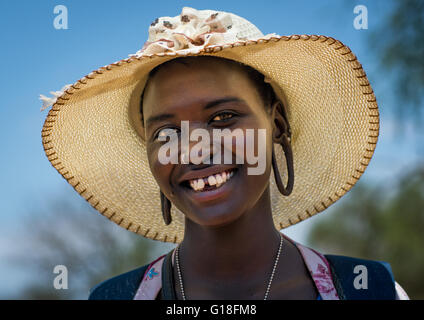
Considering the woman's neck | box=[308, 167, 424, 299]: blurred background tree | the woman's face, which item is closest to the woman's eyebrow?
the woman's face

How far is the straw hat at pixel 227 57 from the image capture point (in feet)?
6.70

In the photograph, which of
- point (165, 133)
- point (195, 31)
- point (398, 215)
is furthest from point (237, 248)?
point (398, 215)

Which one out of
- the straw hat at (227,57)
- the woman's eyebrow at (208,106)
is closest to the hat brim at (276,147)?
the straw hat at (227,57)

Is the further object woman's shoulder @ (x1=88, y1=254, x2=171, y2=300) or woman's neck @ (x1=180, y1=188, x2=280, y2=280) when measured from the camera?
woman's shoulder @ (x1=88, y1=254, x2=171, y2=300)

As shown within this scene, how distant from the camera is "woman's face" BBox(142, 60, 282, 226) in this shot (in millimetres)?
1885

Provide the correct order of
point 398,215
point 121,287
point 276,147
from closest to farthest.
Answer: point 121,287, point 276,147, point 398,215

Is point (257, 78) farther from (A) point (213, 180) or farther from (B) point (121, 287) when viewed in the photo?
(B) point (121, 287)

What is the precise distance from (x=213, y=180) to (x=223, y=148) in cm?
12

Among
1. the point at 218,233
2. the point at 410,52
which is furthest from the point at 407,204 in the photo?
the point at 218,233

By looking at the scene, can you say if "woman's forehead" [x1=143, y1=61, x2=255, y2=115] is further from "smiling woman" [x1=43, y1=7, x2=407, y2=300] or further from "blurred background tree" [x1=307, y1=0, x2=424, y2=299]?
"blurred background tree" [x1=307, y1=0, x2=424, y2=299]

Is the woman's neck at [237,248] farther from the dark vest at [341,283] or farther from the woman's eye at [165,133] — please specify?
the woman's eye at [165,133]

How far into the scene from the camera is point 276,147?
246 centimetres
